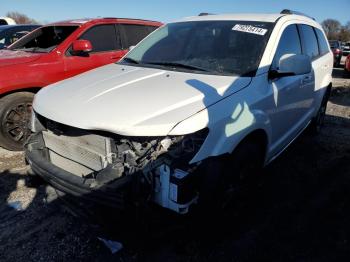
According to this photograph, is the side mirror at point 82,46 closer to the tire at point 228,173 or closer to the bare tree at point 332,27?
the tire at point 228,173

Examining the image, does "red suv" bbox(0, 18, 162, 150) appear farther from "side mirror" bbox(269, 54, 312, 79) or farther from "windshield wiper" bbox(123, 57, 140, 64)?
"side mirror" bbox(269, 54, 312, 79)

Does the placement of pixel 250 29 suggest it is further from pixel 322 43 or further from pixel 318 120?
pixel 318 120

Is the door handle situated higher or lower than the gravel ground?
higher

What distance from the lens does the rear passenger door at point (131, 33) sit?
5.75m

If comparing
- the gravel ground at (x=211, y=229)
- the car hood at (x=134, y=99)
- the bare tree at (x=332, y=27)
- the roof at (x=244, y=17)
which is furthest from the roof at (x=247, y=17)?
the bare tree at (x=332, y=27)

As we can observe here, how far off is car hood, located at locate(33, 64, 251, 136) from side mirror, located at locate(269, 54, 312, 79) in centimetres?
41

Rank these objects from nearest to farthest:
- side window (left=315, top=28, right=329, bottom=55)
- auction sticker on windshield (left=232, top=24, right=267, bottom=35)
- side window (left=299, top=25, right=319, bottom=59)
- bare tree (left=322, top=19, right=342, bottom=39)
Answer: auction sticker on windshield (left=232, top=24, right=267, bottom=35), side window (left=299, top=25, right=319, bottom=59), side window (left=315, top=28, right=329, bottom=55), bare tree (left=322, top=19, right=342, bottom=39)

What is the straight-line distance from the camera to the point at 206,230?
2.84 m

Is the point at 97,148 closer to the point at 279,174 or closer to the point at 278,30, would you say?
the point at 278,30

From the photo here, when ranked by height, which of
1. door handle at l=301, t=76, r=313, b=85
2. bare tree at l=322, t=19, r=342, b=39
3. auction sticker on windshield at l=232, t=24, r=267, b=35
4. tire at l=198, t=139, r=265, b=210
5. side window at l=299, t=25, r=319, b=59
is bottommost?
bare tree at l=322, t=19, r=342, b=39

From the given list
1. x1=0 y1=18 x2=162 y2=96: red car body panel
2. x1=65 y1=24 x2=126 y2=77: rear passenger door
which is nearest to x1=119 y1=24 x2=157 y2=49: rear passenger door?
x1=65 y1=24 x2=126 y2=77: rear passenger door

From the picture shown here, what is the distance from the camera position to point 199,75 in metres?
3.01

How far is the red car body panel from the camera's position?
4.29m

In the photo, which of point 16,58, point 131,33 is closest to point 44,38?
point 16,58
